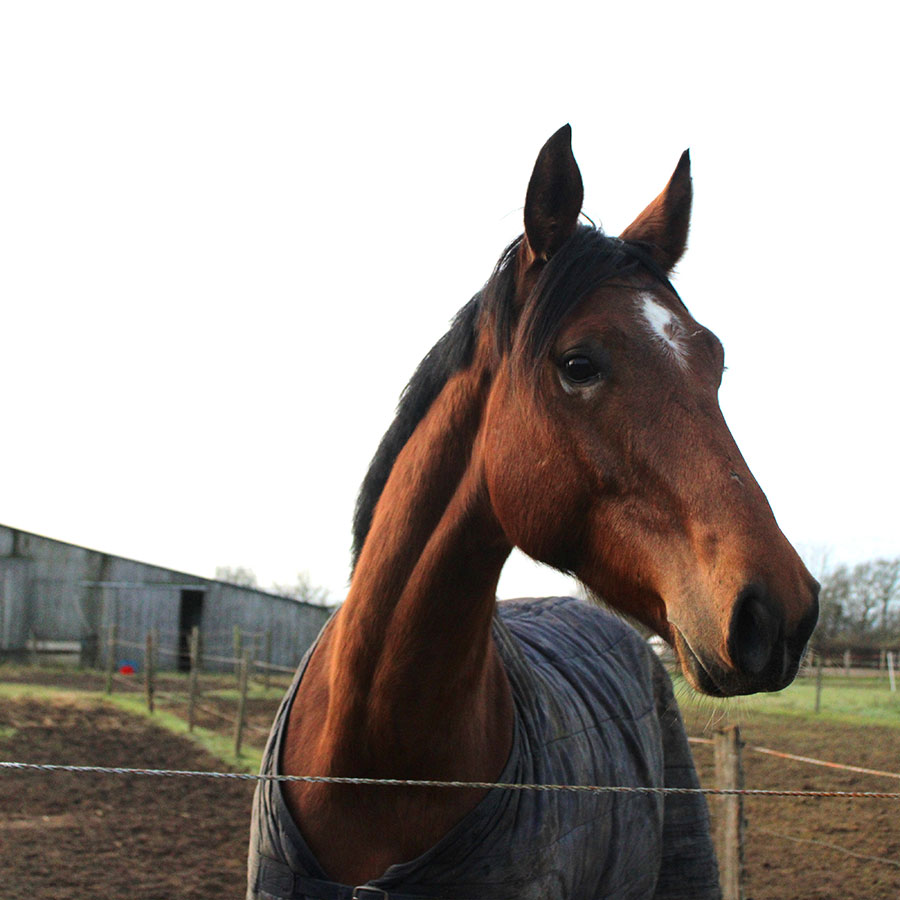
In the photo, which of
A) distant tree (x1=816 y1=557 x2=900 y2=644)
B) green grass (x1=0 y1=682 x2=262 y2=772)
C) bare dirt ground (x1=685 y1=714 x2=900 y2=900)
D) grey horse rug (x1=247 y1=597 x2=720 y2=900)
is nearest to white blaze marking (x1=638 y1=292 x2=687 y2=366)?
grey horse rug (x1=247 y1=597 x2=720 y2=900)

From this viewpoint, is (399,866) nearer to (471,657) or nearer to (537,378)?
(471,657)

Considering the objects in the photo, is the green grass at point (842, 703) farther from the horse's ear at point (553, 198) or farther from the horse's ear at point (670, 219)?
the horse's ear at point (553, 198)

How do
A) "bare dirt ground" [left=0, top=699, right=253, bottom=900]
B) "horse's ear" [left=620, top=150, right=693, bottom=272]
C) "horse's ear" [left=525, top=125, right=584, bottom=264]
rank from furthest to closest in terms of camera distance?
"bare dirt ground" [left=0, top=699, right=253, bottom=900] → "horse's ear" [left=620, top=150, right=693, bottom=272] → "horse's ear" [left=525, top=125, right=584, bottom=264]

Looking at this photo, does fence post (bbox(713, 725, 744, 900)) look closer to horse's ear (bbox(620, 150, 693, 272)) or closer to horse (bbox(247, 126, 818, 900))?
horse (bbox(247, 126, 818, 900))

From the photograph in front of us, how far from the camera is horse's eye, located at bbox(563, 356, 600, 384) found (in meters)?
2.06

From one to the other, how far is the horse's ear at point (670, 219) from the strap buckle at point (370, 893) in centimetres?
191

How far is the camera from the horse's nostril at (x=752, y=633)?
160 centimetres

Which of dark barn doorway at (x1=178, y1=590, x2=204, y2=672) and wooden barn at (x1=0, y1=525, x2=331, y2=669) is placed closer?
wooden barn at (x1=0, y1=525, x2=331, y2=669)

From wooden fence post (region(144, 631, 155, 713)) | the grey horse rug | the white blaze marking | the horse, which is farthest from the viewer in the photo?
wooden fence post (region(144, 631, 155, 713))

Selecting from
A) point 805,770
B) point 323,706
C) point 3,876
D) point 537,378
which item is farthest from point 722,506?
point 805,770

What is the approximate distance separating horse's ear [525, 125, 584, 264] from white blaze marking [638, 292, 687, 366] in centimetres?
30

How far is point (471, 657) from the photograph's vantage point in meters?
2.39

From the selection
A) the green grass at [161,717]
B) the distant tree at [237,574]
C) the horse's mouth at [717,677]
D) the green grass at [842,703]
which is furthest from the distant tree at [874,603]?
the distant tree at [237,574]

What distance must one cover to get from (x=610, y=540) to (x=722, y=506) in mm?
325
